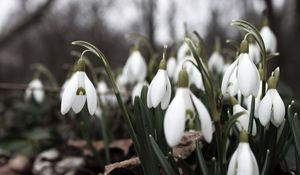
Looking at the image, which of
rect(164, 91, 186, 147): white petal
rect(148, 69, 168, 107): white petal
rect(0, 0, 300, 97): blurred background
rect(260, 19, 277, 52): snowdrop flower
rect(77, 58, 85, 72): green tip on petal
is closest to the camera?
rect(164, 91, 186, 147): white petal

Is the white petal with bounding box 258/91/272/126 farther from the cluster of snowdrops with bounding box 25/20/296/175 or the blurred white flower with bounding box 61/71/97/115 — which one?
the blurred white flower with bounding box 61/71/97/115

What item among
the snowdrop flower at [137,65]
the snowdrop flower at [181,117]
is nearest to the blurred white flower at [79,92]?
the snowdrop flower at [181,117]

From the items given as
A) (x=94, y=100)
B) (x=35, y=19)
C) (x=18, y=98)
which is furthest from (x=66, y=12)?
(x=94, y=100)

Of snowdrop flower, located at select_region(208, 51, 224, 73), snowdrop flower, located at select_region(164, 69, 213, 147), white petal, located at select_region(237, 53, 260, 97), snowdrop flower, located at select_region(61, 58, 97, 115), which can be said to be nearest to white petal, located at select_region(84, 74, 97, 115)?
snowdrop flower, located at select_region(61, 58, 97, 115)

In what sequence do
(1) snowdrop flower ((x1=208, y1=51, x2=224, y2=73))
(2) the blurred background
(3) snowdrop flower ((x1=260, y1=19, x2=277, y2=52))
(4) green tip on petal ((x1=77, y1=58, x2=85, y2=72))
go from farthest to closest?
(2) the blurred background → (1) snowdrop flower ((x1=208, y1=51, x2=224, y2=73)) → (3) snowdrop flower ((x1=260, y1=19, x2=277, y2=52)) → (4) green tip on petal ((x1=77, y1=58, x2=85, y2=72))

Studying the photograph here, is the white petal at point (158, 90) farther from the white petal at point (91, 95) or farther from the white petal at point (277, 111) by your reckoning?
the white petal at point (277, 111)

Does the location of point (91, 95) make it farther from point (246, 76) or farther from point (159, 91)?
point (246, 76)

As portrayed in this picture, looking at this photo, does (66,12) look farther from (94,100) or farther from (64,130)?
(94,100)
